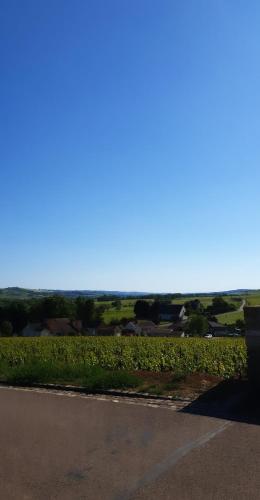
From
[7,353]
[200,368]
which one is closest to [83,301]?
[7,353]

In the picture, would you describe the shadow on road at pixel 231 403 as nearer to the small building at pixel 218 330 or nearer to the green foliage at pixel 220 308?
the small building at pixel 218 330

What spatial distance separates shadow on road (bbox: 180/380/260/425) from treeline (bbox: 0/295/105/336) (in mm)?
75425

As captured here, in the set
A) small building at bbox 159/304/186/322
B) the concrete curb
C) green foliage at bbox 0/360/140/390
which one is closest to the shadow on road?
the concrete curb

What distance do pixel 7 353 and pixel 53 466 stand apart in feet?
53.1

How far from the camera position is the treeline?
283 ft

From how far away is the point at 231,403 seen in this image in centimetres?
855

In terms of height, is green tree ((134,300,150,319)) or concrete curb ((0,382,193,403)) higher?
concrete curb ((0,382,193,403))

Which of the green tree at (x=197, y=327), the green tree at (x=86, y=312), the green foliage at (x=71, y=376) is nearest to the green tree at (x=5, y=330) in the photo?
the green tree at (x=86, y=312)

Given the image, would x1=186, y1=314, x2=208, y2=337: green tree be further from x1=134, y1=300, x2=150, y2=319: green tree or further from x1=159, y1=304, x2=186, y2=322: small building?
x1=134, y1=300, x2=150, y2=319: green tree

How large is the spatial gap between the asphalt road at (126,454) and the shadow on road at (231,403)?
9cm

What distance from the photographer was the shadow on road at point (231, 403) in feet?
25.4

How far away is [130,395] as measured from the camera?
384 inches

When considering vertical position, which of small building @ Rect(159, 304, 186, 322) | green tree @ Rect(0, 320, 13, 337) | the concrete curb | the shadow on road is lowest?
green tree @ Rect(0, 320, 13, 337)

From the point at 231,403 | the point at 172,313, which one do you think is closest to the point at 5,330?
the point at 172,313
